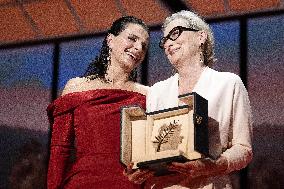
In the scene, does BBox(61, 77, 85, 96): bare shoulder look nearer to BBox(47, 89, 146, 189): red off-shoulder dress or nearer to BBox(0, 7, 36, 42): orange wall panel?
BBox(47, 89, 146, 189): red off-shoulder dress

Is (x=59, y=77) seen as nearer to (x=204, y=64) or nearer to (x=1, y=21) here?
(x=1, y=21)

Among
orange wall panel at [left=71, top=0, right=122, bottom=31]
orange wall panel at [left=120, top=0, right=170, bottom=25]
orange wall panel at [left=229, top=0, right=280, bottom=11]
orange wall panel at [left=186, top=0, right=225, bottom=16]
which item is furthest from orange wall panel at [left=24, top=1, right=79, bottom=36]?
orange wall panel at [left=229, top=0, right=280, bottom=11]

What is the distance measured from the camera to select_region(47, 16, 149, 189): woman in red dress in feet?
6.41

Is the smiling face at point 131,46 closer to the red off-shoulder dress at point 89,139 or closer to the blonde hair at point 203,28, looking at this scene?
the red off-shoulder dress at point 89,139

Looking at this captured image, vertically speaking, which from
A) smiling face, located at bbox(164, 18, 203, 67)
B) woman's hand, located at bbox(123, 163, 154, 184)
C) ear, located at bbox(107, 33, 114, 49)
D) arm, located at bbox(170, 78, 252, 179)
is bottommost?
woman's hand, located at bbox(123, 163, 154, 184)

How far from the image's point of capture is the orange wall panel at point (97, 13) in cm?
328

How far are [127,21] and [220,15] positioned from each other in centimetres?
103

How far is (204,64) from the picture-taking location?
169 cm

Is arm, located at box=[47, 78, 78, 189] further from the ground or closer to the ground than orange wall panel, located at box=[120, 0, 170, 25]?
closer to the ground

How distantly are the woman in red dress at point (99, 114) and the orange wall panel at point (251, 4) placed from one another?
1034 millimetres

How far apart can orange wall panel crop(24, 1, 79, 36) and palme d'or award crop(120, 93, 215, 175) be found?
1931mm

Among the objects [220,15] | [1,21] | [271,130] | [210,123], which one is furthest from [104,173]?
[1,21]

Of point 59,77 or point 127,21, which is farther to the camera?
point 59,77

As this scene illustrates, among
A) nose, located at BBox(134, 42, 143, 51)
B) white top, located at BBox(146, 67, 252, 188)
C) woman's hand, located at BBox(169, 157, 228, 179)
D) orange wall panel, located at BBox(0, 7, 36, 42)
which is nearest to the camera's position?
woman's hand, located at BBox(169, 157, 228, 179)
